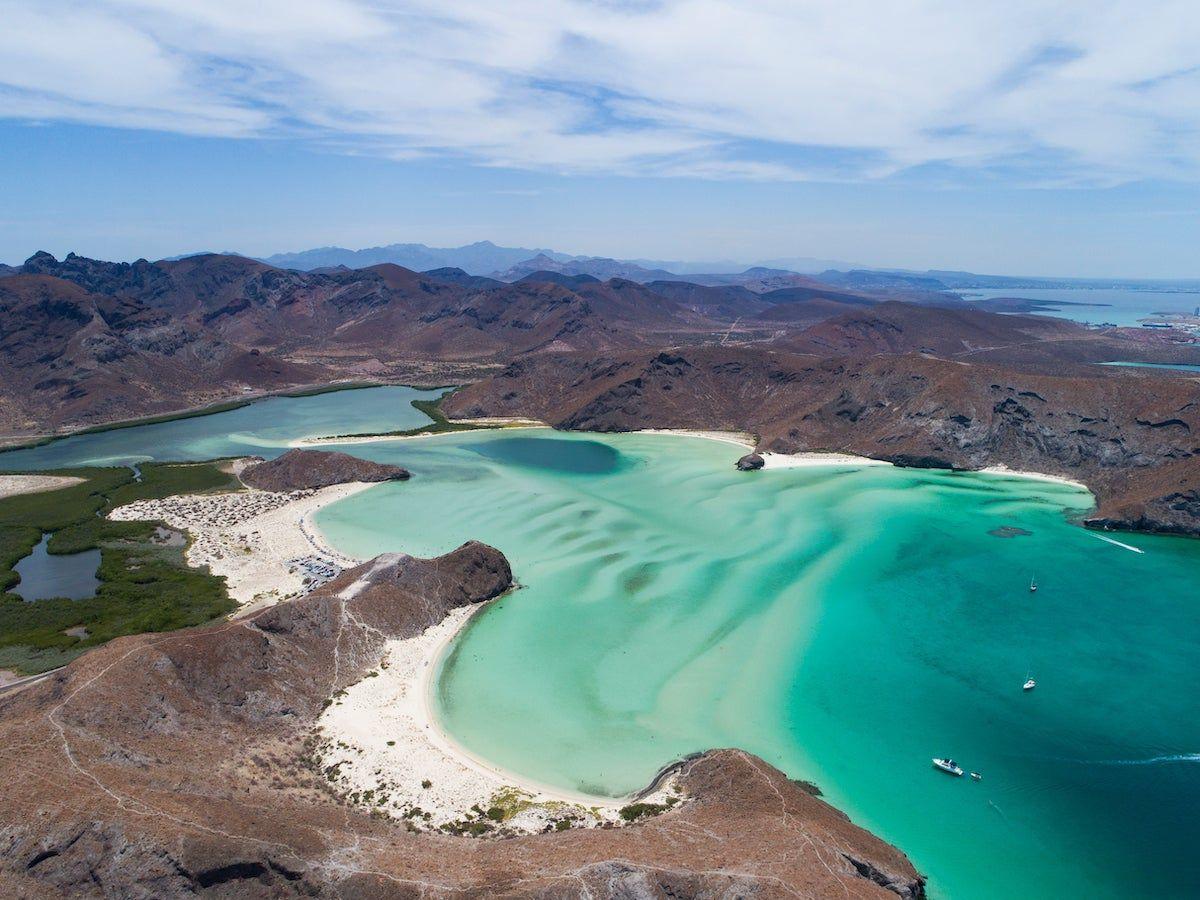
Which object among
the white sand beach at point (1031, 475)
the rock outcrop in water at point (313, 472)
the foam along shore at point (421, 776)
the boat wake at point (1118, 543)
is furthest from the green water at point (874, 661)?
the rock outcrop in water at point (313, 472)

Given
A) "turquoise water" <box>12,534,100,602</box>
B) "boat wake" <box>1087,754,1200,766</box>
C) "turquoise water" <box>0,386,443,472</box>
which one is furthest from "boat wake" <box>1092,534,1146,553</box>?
"turquoise water" <box>0,386,443,472</box>

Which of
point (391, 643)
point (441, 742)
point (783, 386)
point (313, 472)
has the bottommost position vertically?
point (441, 742)

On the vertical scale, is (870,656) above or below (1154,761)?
below

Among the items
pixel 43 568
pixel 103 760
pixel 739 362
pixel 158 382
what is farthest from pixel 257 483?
pixel 739 362

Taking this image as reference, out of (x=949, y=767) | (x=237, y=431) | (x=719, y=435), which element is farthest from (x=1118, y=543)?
(x=237, y=431)

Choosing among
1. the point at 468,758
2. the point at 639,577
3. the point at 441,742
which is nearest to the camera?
the point at 468,758

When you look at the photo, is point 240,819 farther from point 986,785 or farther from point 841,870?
point 986,785

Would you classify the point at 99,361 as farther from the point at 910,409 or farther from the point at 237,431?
the point at 910,409
